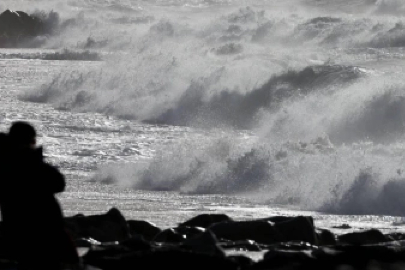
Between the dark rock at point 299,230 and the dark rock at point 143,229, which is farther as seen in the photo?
the dark rock at point 143,229

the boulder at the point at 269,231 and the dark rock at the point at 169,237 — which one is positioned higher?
the boulder at the point at 269,231

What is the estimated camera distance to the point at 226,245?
10.5 m

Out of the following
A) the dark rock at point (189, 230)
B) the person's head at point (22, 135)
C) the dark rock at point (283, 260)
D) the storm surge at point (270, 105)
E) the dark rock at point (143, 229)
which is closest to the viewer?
the person's head at point (22, 135)

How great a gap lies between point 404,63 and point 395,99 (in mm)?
→ 16890

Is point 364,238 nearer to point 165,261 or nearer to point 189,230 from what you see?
point 189,230

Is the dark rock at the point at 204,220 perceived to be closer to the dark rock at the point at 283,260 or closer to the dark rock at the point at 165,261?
the dark rock at the point at 165,261

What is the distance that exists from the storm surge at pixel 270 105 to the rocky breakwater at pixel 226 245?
5.28 metres

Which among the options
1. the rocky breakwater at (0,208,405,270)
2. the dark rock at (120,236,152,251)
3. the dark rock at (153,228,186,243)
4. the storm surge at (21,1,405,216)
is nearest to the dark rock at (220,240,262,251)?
the rocky breakwater at (0,208,405,270)

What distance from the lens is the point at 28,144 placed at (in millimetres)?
6793

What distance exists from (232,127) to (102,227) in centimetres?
1946

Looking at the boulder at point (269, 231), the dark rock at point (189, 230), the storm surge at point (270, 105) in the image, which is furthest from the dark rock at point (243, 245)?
the storm surge at point (270, 105)

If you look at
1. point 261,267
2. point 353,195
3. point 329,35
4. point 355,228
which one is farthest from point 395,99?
point 329,35

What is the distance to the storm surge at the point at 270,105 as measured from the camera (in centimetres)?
1847

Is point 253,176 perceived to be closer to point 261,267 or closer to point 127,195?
point 127,195
